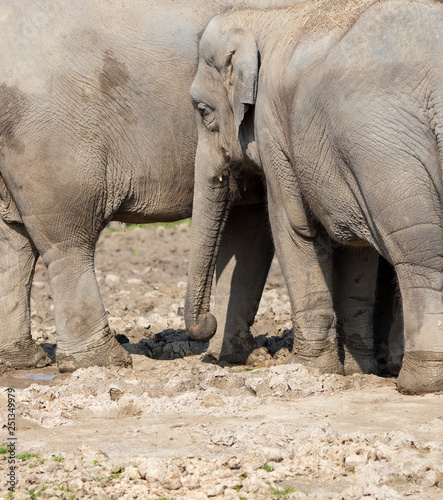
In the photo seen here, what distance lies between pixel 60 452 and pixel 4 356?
2.46 m

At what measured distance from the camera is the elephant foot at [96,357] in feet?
19.8

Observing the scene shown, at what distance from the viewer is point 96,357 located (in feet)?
19.8

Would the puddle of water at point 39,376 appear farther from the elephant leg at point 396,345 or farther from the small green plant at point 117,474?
the small green plant at point 117,474

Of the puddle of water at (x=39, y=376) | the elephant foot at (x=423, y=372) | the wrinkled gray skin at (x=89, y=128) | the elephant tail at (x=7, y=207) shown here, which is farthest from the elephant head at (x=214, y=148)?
the elephant foot at (x=423, y=372)

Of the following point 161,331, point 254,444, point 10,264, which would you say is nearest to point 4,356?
point 10,264

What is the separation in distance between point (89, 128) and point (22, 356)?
1.56 m

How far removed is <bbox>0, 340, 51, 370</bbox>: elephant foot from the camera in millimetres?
6387

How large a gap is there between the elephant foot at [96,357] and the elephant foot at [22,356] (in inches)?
14.2

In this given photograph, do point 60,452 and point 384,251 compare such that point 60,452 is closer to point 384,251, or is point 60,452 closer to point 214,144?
point 384,251

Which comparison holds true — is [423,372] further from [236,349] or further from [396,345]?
[236,349]

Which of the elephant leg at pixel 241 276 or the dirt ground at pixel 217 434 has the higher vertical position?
the elephant leg at pixel 241 276

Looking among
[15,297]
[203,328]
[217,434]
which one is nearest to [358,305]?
[203,328]

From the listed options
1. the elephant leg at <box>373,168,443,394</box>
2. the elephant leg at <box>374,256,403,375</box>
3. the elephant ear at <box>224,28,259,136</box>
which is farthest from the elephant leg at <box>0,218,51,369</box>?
the elephant leg at <box>373,168,443,394</box>

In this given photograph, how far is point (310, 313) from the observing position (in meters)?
5.45
